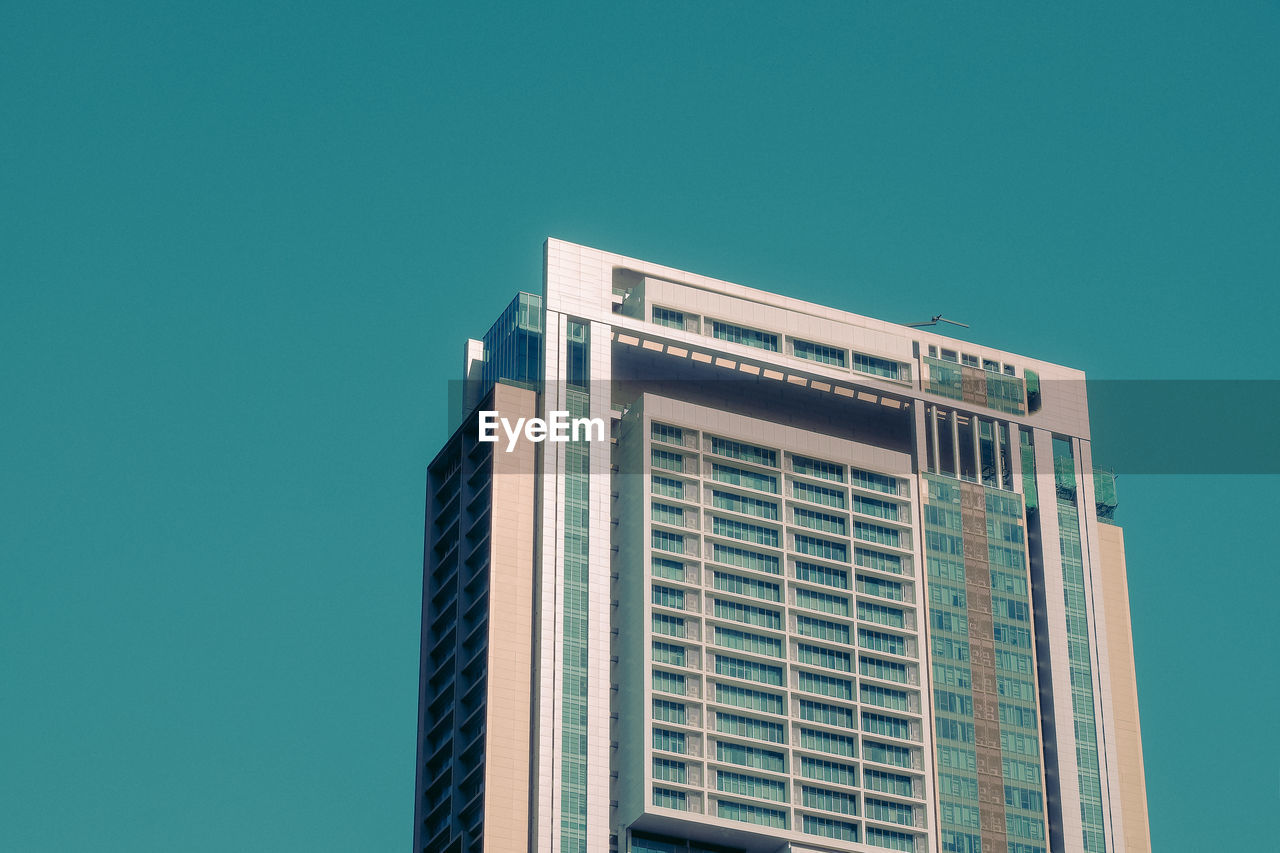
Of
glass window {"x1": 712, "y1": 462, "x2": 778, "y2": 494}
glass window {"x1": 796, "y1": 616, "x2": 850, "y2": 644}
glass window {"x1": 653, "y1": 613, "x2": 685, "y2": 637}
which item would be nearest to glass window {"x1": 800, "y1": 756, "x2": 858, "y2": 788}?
glass window {"x1": 796, "y1": 616, "x2": 850, "y2": 644}

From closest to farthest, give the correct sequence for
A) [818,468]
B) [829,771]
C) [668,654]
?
[668,654], [829,771], [818,468]

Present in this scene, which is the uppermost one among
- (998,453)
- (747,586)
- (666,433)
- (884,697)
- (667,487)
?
(998,453)

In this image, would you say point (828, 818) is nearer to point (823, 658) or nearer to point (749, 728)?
point (749, 728)

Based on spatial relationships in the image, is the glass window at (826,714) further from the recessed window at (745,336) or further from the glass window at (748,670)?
the recessed window at (745,336)

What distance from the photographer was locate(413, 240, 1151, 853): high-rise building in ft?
522

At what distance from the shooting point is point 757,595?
560 ft

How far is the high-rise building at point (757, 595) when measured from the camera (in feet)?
522

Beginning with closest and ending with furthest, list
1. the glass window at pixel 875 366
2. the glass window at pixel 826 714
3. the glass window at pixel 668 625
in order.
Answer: the glass window at pixel 668 625
the glass window at pixel 826 714
the glass window at pixel 875 366

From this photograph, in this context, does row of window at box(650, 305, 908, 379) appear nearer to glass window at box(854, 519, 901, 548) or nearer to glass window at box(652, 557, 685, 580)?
glass window at box(854, 519, 901, 548)

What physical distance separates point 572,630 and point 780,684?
17.9 meters

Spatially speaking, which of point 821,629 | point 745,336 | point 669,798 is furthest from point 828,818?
point 745,336

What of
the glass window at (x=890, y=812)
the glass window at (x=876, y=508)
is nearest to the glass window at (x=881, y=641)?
the glass window at (x=876, y=508)

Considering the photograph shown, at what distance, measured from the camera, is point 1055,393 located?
194375mm

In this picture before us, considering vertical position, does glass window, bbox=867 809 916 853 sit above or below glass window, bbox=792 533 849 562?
below
